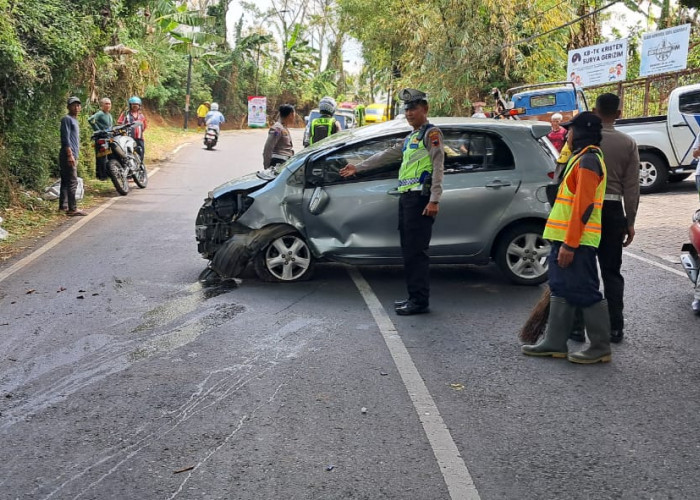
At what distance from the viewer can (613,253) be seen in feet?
18.9

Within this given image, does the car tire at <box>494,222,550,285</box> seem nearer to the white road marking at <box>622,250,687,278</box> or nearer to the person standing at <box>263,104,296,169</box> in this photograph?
the white road marking at <box>622,250,687,278</box>

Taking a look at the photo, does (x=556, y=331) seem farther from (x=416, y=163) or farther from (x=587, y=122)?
(x=416, y=163)

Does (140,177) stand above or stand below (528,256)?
above

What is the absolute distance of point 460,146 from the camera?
7.65 m

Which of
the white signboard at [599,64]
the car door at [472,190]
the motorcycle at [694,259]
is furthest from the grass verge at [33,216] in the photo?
the white signboard at [599,64]

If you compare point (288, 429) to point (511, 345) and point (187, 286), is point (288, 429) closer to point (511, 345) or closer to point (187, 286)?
point (511, 345)

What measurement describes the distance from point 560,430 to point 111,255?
661 centimetres

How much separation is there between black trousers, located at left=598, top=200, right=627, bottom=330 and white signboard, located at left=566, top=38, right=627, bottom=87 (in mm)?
18019

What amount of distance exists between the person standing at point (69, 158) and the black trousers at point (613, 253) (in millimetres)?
9227

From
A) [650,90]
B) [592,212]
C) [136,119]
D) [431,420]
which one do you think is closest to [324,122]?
[592,212]

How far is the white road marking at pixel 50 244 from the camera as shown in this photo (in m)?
8.54

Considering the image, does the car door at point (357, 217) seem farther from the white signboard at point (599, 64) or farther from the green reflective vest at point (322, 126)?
the white signboard at point (599, 64)

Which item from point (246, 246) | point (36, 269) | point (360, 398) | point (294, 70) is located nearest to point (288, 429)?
point (360, 398)

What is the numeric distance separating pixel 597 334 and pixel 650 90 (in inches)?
647
